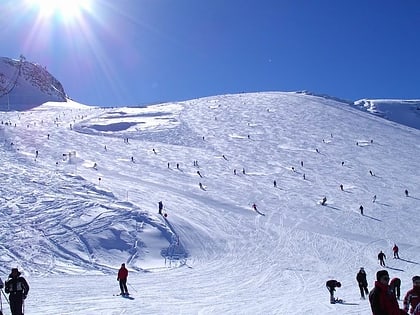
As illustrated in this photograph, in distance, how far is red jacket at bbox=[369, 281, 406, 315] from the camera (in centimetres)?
569

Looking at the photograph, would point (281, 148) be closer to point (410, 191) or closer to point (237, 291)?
point (410, 191)

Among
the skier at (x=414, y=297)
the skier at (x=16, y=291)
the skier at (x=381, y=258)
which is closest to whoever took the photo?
the skier at (x=414, y=297)

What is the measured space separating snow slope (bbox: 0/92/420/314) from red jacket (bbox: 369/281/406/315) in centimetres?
626

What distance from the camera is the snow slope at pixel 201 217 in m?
15.2

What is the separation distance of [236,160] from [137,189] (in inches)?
655

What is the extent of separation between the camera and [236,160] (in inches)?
1833

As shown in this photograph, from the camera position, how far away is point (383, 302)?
571cm

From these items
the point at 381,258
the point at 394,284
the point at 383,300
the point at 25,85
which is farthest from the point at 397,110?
the point at 383,300

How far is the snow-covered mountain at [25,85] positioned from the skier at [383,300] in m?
115

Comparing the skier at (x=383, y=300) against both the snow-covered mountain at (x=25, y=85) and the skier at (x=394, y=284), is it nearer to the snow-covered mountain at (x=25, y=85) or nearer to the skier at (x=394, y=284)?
the skier at (x=394, y=284)

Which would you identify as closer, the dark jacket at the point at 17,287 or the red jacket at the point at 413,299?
the red jacket at the point at 413,299

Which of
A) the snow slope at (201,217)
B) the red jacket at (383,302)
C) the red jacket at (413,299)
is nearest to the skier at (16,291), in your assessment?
the snow slope at (201,217)

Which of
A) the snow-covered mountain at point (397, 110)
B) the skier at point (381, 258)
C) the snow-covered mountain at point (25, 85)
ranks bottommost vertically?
the skier at point (381, 258)

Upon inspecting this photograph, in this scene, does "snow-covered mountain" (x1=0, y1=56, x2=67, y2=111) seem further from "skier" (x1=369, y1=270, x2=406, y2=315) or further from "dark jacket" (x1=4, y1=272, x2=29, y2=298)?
"skier" (x1=369, y1=270, x2=406, y2=315)
